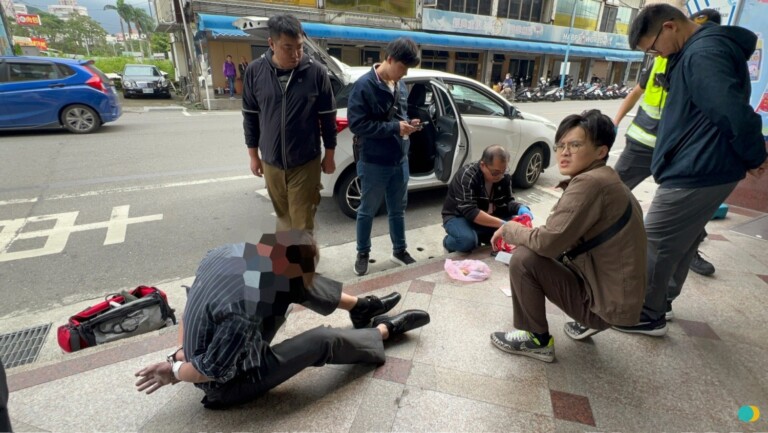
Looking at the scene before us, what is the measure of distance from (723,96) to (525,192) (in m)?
3.71

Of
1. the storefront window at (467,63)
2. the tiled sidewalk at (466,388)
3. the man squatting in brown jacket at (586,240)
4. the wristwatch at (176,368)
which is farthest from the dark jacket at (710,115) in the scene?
the storefront window at (467,63)

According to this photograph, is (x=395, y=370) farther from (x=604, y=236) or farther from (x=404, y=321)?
(x=604, y=236)

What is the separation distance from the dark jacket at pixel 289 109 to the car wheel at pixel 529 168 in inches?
129

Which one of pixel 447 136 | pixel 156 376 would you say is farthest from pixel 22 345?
pixel 447 136

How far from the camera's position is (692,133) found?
1940mm

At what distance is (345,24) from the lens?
1716cm

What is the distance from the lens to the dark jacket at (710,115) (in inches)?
69.0

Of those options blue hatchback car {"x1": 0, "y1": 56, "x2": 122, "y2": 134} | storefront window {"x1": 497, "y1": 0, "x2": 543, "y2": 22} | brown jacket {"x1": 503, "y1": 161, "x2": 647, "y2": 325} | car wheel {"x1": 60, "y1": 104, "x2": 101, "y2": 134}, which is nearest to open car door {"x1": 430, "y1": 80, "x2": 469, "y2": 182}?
brown jacket {"x1": 503, "y1": 161, "x2": 647, "y2": 325}

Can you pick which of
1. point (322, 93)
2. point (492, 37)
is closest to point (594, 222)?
point (322, 93)

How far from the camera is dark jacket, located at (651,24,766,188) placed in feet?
5.75

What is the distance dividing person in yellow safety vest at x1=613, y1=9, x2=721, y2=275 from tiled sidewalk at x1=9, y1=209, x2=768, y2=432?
820 millimetres

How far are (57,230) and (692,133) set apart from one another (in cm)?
512

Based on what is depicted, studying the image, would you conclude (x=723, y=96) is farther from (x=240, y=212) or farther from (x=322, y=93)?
(x=240, y=212)

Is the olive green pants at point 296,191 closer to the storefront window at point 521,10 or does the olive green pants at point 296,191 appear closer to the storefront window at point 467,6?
the storefront window at point 467,6
